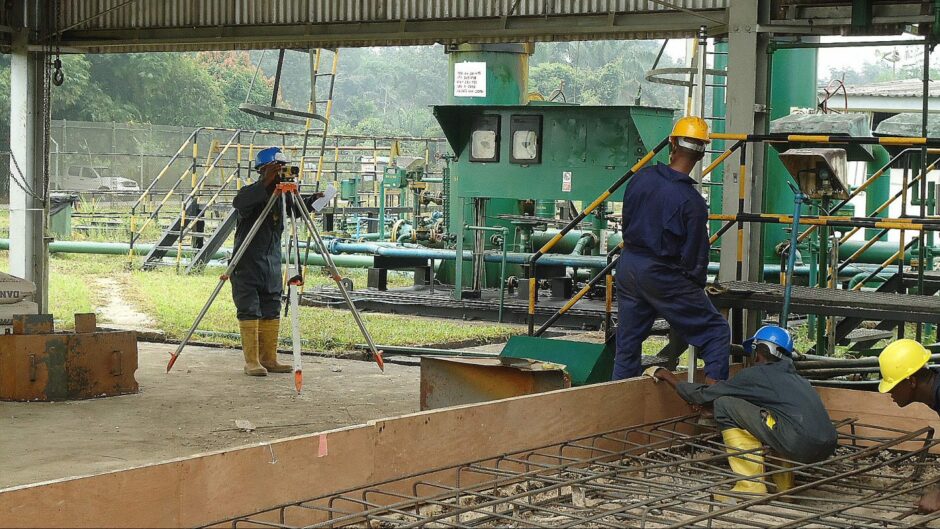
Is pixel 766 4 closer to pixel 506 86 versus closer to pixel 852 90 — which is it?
pixel 506 86

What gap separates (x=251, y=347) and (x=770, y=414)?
609 centimetres

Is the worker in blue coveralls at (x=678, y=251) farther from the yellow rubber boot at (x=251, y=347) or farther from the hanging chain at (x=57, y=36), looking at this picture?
the hanging chain at (x=57, y=36)

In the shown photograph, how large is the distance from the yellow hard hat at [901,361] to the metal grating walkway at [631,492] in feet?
1.68

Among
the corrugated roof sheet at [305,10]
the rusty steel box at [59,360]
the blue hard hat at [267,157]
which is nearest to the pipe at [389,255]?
the corrugated roof sheet at [305,10]

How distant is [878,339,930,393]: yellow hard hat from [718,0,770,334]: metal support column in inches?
139

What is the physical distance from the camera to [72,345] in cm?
1030

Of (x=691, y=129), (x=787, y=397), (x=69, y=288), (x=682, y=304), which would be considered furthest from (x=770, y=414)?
(x=69, y=288)

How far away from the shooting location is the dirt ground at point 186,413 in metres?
8.30

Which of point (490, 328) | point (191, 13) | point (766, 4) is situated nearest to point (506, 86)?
point (490, 328)

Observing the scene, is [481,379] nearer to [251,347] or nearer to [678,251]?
[678,251]

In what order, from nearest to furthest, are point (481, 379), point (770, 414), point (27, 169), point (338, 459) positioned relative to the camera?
point (338, 459) → point (770, 414) → point (481, 379) → point (27, 169)

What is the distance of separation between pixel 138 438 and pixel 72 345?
175cm

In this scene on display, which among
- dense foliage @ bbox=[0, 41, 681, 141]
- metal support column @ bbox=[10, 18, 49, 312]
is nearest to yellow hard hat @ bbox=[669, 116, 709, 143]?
metal support column @ bbox=[10, 18, 49, 312]

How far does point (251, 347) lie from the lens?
1174cm
